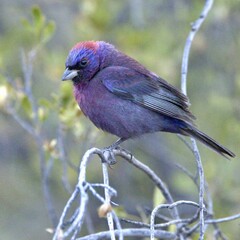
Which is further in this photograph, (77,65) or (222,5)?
(222,5)

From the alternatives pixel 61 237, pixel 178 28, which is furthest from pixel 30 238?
pixel 61 237

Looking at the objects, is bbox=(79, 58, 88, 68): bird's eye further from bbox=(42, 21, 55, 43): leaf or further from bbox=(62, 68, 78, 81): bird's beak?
bbox=(42, 21, 55, 43): leaf

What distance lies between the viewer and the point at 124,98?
5449 millimetres

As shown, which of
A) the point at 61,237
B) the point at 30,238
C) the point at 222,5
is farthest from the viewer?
the point at 30,238

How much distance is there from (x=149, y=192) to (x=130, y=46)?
6.97ft

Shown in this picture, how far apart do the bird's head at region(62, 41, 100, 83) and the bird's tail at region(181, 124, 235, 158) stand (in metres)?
0.84

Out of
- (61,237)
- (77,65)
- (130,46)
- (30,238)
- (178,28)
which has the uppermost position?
(178,28)

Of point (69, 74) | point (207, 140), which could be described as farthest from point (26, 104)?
point (207, 140)

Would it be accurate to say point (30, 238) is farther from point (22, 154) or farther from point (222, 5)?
point (222, 5)

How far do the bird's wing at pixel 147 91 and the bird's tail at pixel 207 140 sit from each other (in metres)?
0.08

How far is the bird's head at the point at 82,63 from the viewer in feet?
17.8

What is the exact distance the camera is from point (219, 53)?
27.7 feet

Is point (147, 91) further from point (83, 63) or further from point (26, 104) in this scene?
point (26, 104)

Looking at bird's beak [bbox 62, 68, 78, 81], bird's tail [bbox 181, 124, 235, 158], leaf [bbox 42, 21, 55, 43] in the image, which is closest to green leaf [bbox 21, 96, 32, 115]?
bird's beak [bbox 62, 68, 78, 81]
